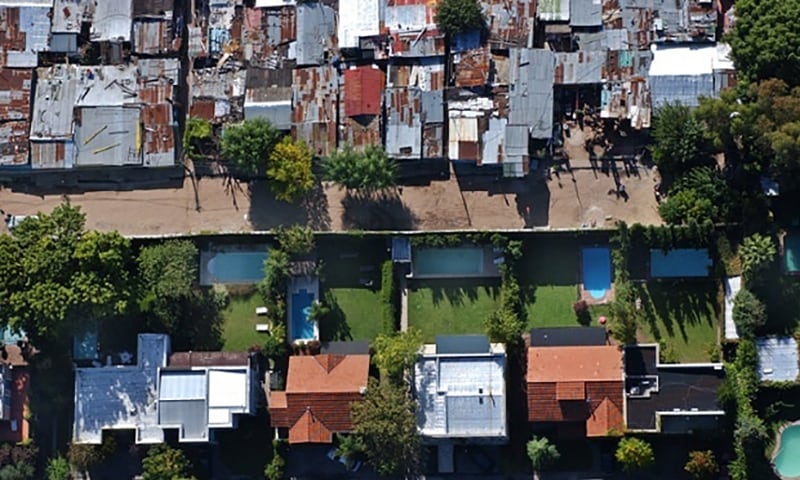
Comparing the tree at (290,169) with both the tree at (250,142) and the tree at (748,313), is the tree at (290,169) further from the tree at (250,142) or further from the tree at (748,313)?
the tree at (748,313)

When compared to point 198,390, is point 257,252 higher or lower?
higher

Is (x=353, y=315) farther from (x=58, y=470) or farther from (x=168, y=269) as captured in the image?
(x=58, y=470)

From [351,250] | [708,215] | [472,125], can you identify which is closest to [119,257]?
[351,250]

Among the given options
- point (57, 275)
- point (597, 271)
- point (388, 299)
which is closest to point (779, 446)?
point (597, 271)

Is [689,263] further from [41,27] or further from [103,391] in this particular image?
[41,27]

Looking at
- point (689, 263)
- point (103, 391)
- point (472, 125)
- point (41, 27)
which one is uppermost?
point (41, 27)

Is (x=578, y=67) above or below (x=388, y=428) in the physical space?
above

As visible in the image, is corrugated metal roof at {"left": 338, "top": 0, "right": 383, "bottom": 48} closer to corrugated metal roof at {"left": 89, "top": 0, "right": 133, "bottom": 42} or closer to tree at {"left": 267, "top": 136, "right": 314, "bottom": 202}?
tree at {"left": 267, "top": 136, "right": 314, "bottom": 202}
